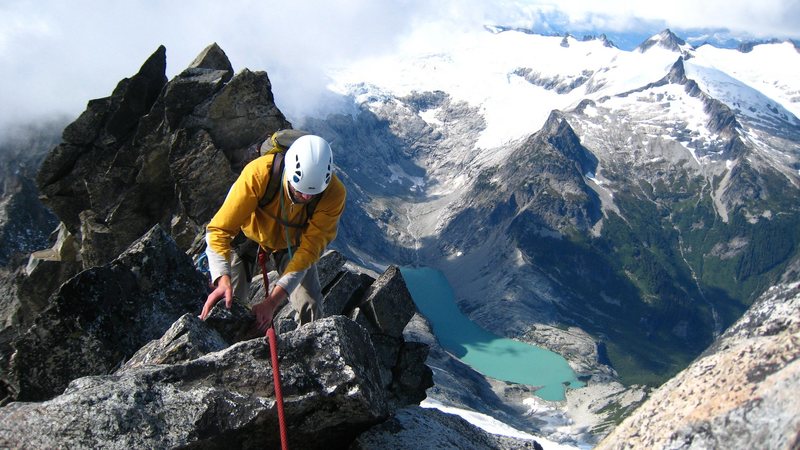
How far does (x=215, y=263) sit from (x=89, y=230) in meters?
27.3

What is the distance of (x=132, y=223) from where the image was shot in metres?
34.1

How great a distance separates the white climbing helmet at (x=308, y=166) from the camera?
31.7 ft

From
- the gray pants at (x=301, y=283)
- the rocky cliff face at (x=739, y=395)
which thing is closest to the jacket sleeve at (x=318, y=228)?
the gray pants at (x=301, y=283)

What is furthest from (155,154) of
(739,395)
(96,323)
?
(739,395)

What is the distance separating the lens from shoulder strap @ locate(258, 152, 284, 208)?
10.1m

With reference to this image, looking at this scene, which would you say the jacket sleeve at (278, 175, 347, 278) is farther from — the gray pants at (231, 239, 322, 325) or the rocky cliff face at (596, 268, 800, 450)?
the rocky cliff face at (596, 268, 800, 450)

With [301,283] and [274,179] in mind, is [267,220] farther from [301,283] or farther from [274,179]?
[301,283]

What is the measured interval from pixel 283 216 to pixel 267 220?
447mm

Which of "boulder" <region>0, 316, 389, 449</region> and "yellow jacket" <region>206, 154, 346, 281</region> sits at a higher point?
"yellow jacket" <region>206, 154, 346, 281</region>

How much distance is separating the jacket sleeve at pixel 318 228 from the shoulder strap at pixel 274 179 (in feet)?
2.69

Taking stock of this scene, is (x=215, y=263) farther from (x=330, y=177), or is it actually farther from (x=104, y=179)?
(x=104, y=179)

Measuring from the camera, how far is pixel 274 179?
10.1 metres

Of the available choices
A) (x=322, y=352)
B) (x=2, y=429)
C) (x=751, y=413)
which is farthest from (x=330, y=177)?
(x=751, y=413)

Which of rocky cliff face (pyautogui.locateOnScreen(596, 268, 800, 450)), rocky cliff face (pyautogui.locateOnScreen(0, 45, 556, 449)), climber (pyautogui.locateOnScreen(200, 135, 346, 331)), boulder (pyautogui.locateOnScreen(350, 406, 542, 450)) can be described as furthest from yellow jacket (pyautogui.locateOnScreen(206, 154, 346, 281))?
rocky cliff face (pyautogui.locateOnScreen(596, 268, 800, 450))
